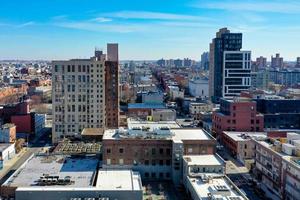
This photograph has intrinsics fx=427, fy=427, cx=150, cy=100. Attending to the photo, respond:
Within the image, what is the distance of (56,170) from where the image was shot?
3584cm

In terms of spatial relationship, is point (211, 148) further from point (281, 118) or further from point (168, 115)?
point (168, 115)

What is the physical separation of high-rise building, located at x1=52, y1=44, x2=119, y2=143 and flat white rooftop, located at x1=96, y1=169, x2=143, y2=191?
2101 cm

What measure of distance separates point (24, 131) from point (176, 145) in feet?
102

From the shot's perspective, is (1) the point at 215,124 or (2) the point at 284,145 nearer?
(2) the point at 284,145

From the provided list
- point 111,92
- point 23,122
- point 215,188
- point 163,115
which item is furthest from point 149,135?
point 163,115

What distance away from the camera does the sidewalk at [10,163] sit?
43.8 metres

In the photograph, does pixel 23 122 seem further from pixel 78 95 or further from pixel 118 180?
pixel 118 180

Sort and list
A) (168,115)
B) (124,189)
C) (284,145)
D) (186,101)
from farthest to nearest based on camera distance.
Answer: (186,101), (168,115), (284,145), (124,189)

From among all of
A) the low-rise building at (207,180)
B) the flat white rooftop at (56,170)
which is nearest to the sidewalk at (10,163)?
the flat white rooftop at (56,170)

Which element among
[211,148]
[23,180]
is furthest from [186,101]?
[23,180]

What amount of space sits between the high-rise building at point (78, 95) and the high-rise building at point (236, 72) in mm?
34181

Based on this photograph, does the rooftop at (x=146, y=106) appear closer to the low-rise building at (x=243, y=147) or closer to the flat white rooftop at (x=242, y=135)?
the flat white rooftop at (x=242, y=135)

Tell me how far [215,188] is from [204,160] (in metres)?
6.88

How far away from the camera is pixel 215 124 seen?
6000 centimetres
